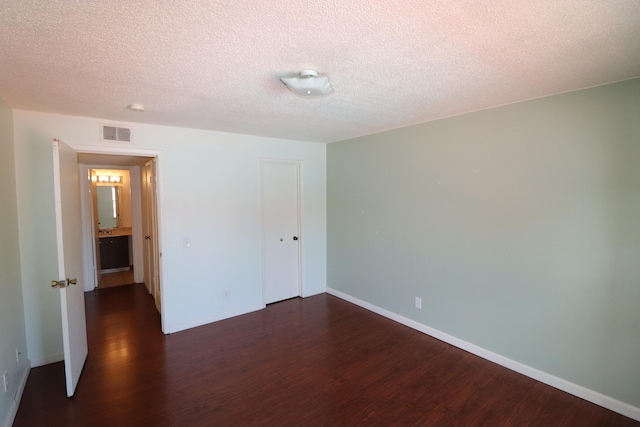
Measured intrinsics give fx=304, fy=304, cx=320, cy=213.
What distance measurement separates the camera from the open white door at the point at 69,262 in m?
2.32

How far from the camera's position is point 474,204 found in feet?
9.68

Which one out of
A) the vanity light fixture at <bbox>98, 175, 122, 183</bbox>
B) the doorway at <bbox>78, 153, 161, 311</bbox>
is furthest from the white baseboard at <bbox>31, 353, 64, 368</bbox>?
the vanity light fixture at <bbox>98, 175, 122, 183</bbox>

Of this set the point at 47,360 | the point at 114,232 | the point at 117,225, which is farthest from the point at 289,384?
the point at 117,225

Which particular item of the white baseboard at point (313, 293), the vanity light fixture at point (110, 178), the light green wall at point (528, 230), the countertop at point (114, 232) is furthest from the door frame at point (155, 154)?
the vanity light fixture at point (110, 178)

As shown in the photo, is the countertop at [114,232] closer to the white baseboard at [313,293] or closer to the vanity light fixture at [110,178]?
the vanity light fixture at [110,178]

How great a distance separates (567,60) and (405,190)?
1.98m

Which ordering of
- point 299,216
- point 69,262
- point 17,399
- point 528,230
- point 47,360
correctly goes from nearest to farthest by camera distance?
1. point 17,399
2. point 69,262
3. point 528,230
4. point 47,360
5. point 299,216

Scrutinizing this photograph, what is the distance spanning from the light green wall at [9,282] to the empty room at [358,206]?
0.12 ft

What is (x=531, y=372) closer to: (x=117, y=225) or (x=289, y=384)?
(x=289, y=384)

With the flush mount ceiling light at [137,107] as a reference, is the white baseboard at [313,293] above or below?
below

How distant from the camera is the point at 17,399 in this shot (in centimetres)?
230

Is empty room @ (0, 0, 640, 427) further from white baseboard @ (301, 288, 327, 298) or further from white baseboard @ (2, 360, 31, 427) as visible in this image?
white baseboard @ (301, 288, 327, 298)

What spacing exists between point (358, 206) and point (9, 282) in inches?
139

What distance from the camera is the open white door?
232cm
